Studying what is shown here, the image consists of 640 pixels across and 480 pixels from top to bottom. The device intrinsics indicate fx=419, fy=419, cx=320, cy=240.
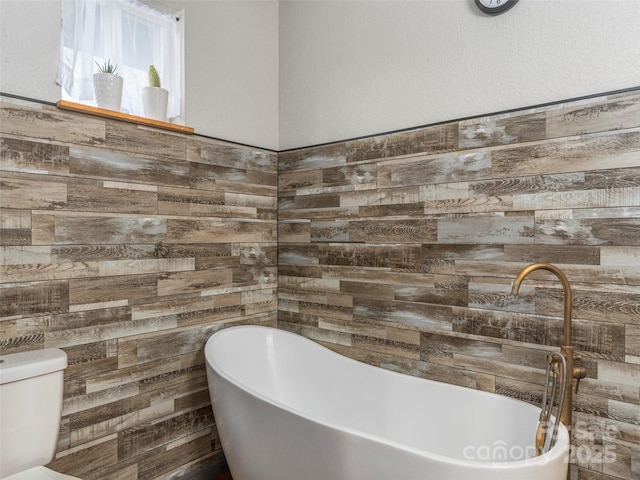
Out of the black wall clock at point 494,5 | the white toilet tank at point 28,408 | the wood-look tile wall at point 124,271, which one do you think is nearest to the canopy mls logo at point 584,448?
the wood-look tile wall at point 124,271

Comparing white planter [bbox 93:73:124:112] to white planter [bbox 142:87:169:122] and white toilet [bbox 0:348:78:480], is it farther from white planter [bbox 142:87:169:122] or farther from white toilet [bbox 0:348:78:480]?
white toilet [bbox 0:348:78:480]

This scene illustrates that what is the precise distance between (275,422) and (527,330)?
1131 millimetres

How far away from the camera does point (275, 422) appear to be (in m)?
1.58

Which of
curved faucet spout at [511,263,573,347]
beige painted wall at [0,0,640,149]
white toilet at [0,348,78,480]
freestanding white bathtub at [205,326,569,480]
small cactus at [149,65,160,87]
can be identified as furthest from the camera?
small cactus at [149,65,160,87]

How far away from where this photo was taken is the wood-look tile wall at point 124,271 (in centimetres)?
171

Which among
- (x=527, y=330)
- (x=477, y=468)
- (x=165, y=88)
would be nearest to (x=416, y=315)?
(x=527, y=330)

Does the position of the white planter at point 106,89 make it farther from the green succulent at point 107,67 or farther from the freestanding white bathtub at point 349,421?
the freestanding white bathtub at point 349,421

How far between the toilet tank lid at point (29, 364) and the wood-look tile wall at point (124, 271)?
129 millimetres

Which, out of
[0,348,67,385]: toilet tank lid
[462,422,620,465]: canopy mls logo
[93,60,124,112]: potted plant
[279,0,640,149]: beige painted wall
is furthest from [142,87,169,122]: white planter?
[462,422,620,465]: canopy mls logo

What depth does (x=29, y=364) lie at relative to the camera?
149 centimetres

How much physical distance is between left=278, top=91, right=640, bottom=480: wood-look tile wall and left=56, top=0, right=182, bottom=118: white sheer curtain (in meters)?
0.92

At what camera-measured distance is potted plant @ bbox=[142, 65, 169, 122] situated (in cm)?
209

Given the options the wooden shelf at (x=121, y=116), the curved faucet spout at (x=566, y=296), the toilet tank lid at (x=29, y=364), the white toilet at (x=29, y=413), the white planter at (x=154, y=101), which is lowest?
the white toilet at (x=29, y=413)

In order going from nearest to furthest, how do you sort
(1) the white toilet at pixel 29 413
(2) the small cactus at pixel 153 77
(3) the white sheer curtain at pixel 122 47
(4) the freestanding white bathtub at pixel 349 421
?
(4) the freestanding white bathtub at pixel 349 421
(1) the white toilet at pixel 29 413
(3) the white sheer curtain at pixel 122 47
(2) the small cactus at pixel 153 77
